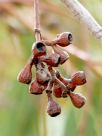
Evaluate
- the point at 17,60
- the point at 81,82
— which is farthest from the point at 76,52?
the point at 81,82

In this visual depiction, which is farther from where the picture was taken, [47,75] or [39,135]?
[39,135]

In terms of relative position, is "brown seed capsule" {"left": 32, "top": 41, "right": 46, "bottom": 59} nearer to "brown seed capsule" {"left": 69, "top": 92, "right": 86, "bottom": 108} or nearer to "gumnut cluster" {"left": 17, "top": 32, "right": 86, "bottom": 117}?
"gumnut cluster" {"left": 17, "top": 32, "right": 86, "bottom": 117}

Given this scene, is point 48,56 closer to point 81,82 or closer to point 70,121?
point 81,82

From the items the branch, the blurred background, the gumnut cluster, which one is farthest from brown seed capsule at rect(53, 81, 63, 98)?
the blurred background

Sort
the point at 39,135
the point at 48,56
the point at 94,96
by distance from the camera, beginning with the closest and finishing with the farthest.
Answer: the point at 48,56
the point at 39,135
the point at 94,96

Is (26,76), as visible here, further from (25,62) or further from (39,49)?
(25,62)

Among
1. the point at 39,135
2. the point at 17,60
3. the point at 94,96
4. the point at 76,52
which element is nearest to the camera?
the point at 76,52
